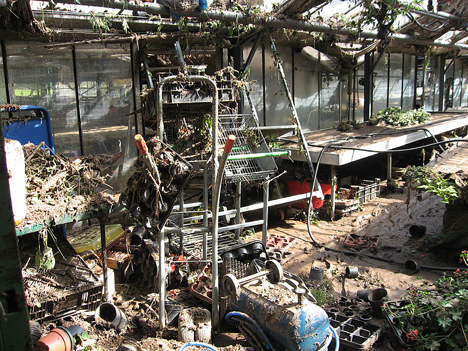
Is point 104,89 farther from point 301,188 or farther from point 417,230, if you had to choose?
point 417,230

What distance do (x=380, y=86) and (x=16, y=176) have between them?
1457 centimetres

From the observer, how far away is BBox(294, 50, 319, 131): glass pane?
40.2 feet

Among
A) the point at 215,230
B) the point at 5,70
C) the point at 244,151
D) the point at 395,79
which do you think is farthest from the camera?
the point at 395,79

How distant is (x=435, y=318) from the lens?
4.59m

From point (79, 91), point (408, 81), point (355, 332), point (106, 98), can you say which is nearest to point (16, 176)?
point (355, 332)

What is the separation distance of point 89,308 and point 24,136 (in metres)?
2.58

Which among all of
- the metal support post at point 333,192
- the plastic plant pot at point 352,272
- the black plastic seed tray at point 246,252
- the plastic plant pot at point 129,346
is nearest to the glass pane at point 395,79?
the metal support post at point 333,192

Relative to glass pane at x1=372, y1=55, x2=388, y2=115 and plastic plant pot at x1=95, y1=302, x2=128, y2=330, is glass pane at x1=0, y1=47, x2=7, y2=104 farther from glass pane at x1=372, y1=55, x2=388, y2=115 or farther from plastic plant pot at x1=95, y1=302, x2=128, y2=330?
glass pane at x1=372, y1=55, x2=388, y2=115

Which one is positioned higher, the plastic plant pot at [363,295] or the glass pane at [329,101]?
the glass pane at [329,101]

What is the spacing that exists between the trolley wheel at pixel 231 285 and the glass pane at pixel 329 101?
9.48 metres

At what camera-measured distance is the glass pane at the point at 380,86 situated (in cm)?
1553

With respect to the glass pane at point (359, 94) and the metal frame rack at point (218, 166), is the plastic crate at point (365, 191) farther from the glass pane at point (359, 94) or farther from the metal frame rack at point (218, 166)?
the glass pane at point (359, 94)

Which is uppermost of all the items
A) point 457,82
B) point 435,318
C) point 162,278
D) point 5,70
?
point 457,82

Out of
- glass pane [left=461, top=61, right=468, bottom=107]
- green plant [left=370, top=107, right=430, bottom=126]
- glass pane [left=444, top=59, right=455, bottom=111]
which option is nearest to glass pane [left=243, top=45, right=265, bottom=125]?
green plant [left=370, top=107, right=430, bottom=126]
